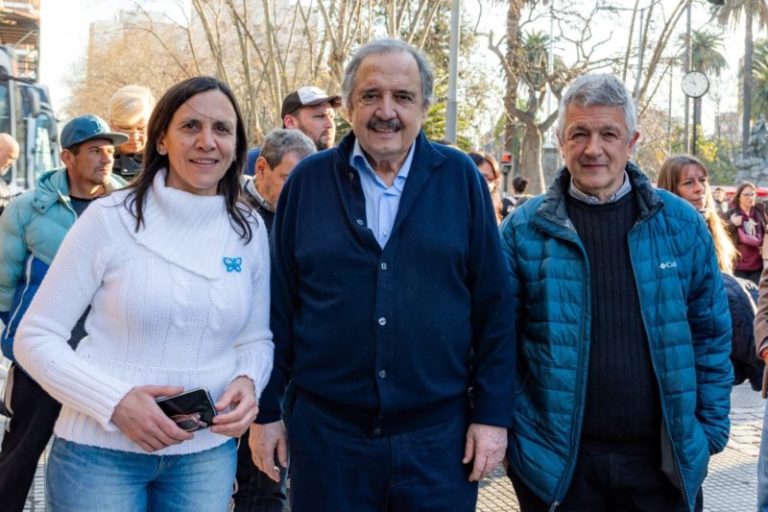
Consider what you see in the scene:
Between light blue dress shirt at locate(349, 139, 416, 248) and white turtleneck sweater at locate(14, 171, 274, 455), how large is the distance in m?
0.47

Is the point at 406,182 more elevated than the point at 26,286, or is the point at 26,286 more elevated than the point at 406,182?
the point at 406,182

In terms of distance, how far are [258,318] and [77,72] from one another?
145ft

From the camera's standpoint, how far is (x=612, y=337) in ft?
9.69

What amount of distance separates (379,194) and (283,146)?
1671 millimetres

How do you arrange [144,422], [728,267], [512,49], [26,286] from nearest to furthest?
[144,422] < [26,286] < [728,267] < [512,49]

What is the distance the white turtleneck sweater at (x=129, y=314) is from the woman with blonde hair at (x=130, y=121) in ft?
8.63

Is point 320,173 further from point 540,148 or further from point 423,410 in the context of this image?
point 540,148

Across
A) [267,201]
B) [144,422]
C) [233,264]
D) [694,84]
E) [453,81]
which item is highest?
[694,84]

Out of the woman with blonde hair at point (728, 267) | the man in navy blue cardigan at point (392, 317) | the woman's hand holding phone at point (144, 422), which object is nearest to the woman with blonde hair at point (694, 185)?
the woman with blonde hair at point (728, 267)

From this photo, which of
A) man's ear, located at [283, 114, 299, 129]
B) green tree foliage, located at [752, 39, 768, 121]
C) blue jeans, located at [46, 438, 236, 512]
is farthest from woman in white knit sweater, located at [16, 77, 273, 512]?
green tree foliage, located at [752, 39, 768, 121]

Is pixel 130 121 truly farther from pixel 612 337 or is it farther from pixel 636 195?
pixel 612 337

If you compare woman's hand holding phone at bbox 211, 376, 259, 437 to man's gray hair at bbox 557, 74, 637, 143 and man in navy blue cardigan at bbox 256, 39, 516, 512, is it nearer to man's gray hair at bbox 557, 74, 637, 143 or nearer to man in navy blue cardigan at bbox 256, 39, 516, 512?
man in navy blue cardigan at bbox 256, 39, 516, 512

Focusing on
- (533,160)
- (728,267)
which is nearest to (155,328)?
(728,267)

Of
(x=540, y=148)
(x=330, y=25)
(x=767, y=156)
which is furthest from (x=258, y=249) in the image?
(x=767, y=156)
